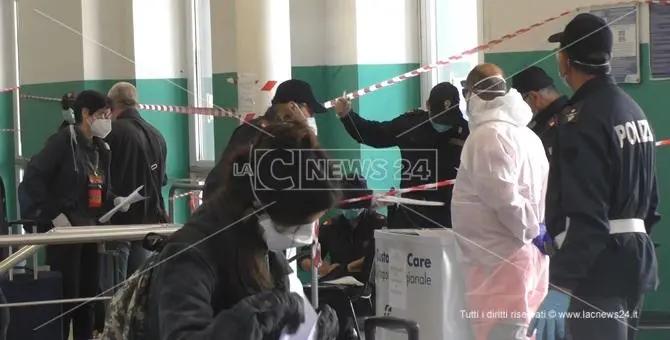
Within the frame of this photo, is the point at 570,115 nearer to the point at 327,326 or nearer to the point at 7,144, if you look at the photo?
the point at 327,326

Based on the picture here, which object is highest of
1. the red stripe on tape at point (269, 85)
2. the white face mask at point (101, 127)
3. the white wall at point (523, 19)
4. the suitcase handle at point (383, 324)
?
the white wall at point (523, 19)

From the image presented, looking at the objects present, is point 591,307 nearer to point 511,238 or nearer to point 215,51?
point 511,238

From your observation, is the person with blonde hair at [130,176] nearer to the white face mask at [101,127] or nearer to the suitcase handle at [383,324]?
the white face mask at [101,127]

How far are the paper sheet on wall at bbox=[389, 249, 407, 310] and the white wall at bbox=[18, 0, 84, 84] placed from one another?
394 cm

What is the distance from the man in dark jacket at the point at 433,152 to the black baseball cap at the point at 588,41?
1131 millimetres

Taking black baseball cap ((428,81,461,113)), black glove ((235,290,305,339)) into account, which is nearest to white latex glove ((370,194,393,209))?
black baseball cap ((428,81,461,113))

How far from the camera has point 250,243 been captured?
1850 millimetres

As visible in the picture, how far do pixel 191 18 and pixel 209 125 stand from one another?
76 centimetres

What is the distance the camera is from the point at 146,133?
511 cm

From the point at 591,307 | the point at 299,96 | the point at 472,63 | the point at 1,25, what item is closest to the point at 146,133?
the point at 299,96

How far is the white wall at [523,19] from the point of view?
4.50 m

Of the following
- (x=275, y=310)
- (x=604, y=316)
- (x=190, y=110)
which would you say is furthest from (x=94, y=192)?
(x=275, y=310)

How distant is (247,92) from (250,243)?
3104 mm

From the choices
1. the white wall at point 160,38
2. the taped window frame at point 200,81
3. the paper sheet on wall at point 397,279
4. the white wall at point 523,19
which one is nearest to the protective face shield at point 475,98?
the paper sheet on wall at point 397,279
